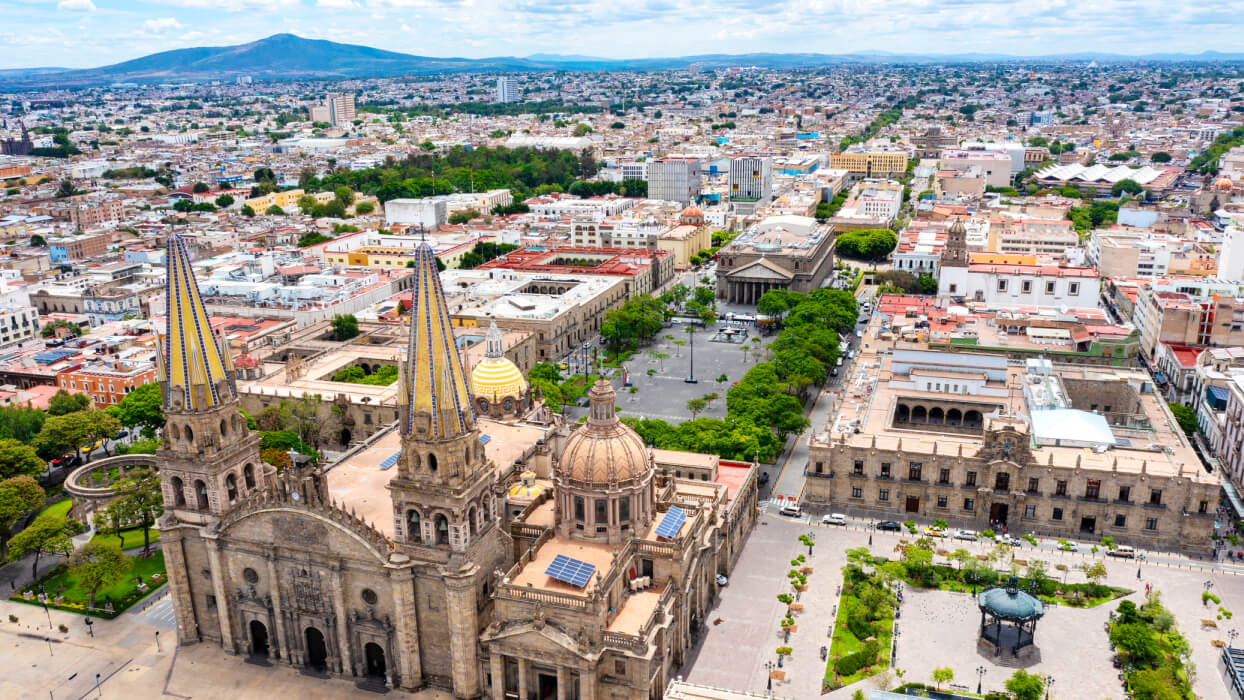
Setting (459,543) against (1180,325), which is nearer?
(459,543)

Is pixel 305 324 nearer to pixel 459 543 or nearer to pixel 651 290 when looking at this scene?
pixel 651 290

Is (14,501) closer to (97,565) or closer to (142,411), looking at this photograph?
(97,565)

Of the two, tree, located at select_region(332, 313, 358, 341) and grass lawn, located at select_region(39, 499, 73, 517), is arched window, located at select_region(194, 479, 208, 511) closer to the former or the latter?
grass lawn, located at select_region(39, 499, 73, 517)

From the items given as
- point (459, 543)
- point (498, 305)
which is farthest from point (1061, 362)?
point (459, 543)

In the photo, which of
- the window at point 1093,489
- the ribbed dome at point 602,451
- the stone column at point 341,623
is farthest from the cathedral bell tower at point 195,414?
the window at point 1093,489

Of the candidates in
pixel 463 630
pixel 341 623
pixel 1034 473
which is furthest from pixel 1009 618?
pixel 341 623

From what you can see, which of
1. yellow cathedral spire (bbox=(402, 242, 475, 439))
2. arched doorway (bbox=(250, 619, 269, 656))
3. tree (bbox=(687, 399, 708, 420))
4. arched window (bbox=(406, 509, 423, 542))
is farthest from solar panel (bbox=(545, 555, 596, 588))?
tree (bbox=(687, 399, 708, 420))
